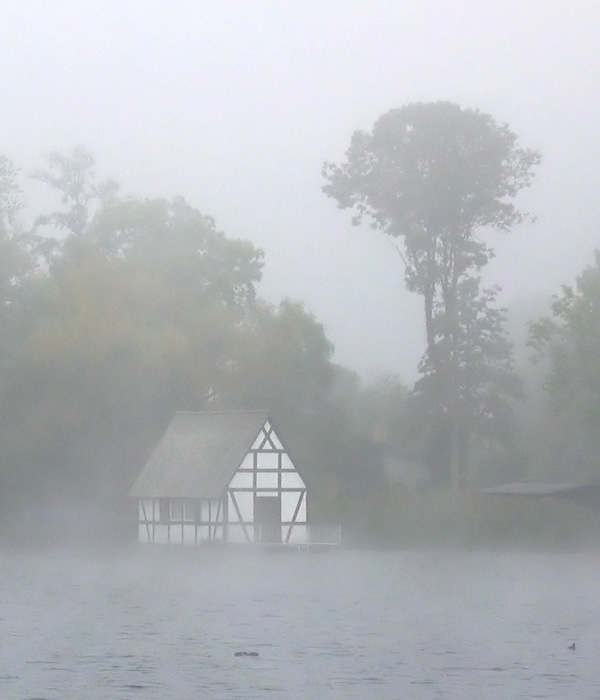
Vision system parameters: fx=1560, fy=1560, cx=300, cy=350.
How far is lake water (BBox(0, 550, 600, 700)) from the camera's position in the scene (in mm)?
19125

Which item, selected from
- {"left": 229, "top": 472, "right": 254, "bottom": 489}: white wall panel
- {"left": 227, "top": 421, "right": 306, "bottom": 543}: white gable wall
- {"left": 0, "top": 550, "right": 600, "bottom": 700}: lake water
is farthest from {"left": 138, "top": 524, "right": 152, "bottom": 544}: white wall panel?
{"left": 0, "top": 550, "right": 600, "bottom": 700}: lake water

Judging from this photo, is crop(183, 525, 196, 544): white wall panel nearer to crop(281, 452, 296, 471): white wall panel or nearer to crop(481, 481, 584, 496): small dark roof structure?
crop(281, 452, 296, 471): white wall panel

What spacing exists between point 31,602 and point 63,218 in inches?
1644

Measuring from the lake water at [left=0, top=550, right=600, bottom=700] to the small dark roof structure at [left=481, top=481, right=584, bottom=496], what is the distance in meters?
16.5

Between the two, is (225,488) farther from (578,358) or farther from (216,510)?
(578,358)

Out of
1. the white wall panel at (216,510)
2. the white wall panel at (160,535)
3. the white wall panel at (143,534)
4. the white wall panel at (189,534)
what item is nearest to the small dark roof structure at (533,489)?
the white wall panel at (216,510)

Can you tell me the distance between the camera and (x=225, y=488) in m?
52.6

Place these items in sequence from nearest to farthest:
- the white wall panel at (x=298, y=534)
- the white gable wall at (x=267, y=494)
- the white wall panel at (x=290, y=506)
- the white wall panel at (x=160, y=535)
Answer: the white wall panel at (x=298, y=534) < the white gable wall at (x=267, y=494) < the white wall panel at (x=290, y=506) < the white wall panel at (x=160, y=535)

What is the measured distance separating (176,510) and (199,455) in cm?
206

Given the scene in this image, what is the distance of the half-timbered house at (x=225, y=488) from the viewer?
174 feet

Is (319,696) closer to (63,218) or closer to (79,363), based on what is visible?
(79,363)

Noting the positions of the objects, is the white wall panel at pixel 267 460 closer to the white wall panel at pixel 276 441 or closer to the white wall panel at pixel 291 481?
the white wall panel at pixel 276 441

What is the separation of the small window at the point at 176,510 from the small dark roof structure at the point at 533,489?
40.7ft

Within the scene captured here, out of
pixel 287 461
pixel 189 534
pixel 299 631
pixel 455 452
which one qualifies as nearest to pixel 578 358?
pixel 455 452
